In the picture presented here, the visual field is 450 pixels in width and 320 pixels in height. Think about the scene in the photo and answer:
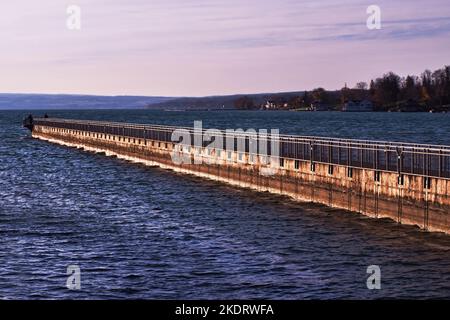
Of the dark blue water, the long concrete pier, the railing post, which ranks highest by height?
the railing post

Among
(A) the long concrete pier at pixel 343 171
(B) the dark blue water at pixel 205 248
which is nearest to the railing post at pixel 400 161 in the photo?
(A) the long concrete pier at pixel 343 171

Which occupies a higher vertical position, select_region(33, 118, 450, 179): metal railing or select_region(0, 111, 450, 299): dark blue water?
select_region(33, 118, 450, 179): metal railing

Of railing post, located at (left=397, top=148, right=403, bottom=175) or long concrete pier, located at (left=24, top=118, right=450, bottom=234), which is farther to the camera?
railing post, located at (left=397, top=148, right=403, bottom=175)

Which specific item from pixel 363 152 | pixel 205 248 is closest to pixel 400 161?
pixel 363 152

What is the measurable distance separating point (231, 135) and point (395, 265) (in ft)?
108

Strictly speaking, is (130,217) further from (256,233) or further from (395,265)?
(395,265)

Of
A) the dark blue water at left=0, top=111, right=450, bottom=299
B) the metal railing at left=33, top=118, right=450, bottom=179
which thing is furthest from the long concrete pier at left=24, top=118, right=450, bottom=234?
the dark blue water at left=0, top=111, right=450, bottom=299

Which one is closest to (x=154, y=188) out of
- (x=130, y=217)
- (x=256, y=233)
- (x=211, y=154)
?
(x=211, y=154)

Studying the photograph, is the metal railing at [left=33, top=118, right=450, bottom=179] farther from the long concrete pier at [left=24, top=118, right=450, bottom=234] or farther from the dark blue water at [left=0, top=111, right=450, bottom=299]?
the dark blue water at [left=0, top=111, right=450, bottom=299]

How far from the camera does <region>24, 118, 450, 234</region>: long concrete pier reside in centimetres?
3403

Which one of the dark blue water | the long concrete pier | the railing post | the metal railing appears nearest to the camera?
the dark blue water

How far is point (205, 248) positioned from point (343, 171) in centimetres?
1147

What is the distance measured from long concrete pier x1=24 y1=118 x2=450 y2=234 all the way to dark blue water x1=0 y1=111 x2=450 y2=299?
0.82 m

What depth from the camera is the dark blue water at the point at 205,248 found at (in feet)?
82.7
